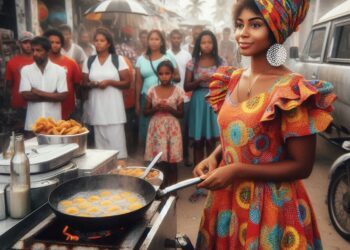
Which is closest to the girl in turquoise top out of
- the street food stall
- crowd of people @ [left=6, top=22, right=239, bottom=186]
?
crowd of people @ [left=6, top=22, right=239, bottom=186]

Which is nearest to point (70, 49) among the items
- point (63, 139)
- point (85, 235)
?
point (63, 139)

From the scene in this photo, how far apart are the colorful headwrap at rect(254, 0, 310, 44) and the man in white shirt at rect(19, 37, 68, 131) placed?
295 centimetres

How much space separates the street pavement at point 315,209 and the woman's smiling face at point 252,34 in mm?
2409

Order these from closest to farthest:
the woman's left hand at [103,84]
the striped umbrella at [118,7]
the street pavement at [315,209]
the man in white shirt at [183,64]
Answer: the street pavement at [315,209] < the woman's left hand at [103,84] < the man in white shirt at [183,64] < the striped umbrella at [118,7]

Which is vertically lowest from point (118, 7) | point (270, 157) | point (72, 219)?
point (72, 219)

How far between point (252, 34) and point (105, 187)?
3.49ft

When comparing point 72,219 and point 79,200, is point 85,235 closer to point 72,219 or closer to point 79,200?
point 72,219

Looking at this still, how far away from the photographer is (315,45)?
6.34 m

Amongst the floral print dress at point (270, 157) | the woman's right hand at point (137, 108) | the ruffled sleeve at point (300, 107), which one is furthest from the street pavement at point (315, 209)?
the ruffled sleeve at point (300, 107)

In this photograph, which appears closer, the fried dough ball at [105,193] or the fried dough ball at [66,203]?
the fried dough ball at [66,203]

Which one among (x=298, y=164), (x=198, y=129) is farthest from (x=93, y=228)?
(x=198, y=129)

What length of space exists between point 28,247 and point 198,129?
10.6 ft

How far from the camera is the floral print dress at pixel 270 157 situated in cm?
130

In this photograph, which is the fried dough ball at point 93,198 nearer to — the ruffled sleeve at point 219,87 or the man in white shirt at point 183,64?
the ruffled sleeve at point 219,87
